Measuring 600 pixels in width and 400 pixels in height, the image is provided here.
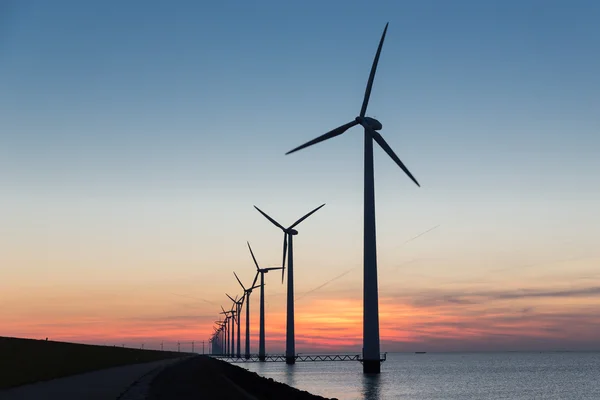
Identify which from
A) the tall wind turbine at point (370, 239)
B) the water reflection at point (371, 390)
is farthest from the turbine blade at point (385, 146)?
the water reflection at point (371, 390)

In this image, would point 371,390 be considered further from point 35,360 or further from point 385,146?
point 35,360

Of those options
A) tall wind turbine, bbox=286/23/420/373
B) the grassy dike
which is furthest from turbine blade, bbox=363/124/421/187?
the grassy dike

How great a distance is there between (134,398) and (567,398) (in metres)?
79.2

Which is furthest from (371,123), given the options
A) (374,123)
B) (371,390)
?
(371,390)

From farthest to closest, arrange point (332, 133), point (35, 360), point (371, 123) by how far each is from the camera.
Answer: point (332, 133), point (35, 360), point (371, 123)

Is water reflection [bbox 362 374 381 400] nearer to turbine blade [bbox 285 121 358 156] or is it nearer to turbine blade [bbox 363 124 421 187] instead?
turbine blade [bbox 363 124 421 187]

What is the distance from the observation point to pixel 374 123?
308 feet

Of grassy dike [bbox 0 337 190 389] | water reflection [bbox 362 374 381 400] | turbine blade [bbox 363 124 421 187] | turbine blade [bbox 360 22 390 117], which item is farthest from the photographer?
turbine blade [bbox 360 22 390 117]

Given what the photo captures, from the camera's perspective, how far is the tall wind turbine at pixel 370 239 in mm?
82750

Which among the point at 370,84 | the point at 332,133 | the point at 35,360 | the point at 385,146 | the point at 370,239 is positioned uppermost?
the point at 370,84

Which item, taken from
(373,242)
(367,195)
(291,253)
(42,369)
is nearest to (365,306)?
(373,242)

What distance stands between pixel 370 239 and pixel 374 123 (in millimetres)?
17130

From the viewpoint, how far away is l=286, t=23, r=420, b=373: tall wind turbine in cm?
8275

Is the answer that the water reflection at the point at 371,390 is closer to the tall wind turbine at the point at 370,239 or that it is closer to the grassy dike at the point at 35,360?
the tall wind turbine at the point at 370,239
